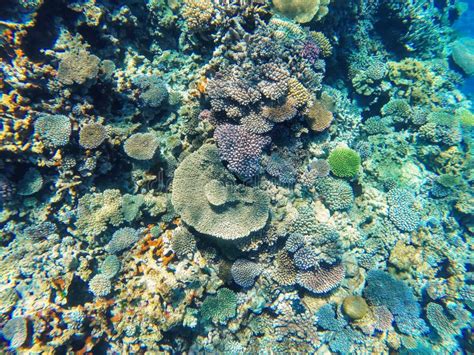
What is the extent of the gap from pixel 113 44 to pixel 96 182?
3.27 metres

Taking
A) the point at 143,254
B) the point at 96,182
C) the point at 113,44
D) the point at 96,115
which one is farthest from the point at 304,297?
the point at 113,44

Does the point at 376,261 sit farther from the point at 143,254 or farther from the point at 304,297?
→ the point at 143,254

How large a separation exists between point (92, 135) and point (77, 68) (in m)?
1.30

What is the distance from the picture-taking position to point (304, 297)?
17.0 feet

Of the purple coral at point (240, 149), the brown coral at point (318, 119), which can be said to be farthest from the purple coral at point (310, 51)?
the purple coral at point (240, 149)

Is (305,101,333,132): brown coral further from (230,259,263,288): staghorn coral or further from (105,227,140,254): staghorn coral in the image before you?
(105,227,140,254): staghorn coral

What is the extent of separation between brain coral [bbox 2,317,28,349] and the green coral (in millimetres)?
2901

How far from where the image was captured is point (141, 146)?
5039mm

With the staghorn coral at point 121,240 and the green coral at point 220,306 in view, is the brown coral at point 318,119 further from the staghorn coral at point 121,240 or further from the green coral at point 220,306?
the staghorn coral at point 121,240

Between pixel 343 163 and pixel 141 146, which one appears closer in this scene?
pixel 141 146

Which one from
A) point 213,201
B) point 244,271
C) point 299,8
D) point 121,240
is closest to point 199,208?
point 213,201

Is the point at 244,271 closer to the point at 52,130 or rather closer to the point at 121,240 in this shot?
the point at 121,240

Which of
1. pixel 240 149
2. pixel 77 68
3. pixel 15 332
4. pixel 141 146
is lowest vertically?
pixel 15 332

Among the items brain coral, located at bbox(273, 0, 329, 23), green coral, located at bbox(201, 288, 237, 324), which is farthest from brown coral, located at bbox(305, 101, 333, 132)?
green coral, located at bbox(201, 288, 237, 324)
